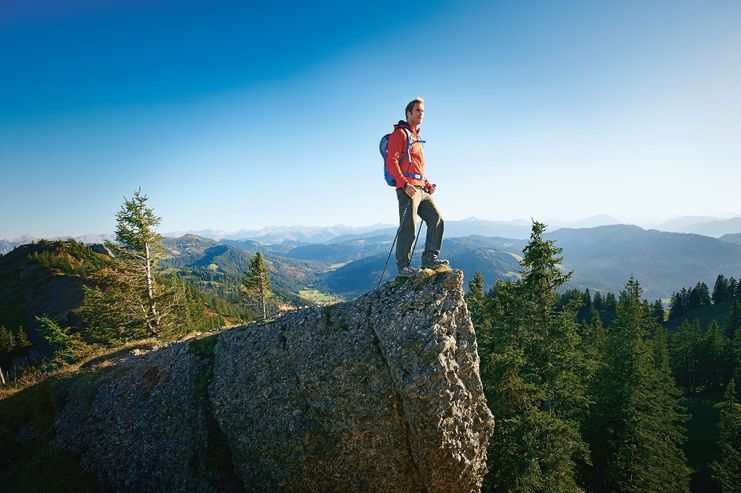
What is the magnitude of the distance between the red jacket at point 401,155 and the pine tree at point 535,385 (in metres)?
10.2

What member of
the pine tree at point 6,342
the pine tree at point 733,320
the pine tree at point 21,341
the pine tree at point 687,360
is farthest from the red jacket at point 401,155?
the pine tree at point 21,341

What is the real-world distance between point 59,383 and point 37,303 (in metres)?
107

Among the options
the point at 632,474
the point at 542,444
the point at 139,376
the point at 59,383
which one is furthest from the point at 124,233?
the point at 632,474

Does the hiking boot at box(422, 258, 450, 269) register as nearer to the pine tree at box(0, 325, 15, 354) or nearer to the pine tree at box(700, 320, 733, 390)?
the pine tree at box(700, 320, 733, 390)

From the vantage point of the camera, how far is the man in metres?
9.75

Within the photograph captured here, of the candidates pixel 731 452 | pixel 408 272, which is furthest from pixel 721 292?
pixel 408 272

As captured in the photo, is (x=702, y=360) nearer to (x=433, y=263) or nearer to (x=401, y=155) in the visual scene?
(x=433, y=263)

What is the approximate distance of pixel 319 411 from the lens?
991 cm

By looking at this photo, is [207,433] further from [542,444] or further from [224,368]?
[542,444]

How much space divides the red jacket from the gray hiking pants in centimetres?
55

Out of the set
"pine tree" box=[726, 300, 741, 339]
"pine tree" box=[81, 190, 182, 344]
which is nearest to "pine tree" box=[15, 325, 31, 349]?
"pine tree" box=[81, 190, 182, 344]

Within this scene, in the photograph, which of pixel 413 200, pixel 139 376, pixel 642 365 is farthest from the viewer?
pixel 642 365

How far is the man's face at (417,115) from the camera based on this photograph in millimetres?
9891

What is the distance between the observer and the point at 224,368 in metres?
11.7
